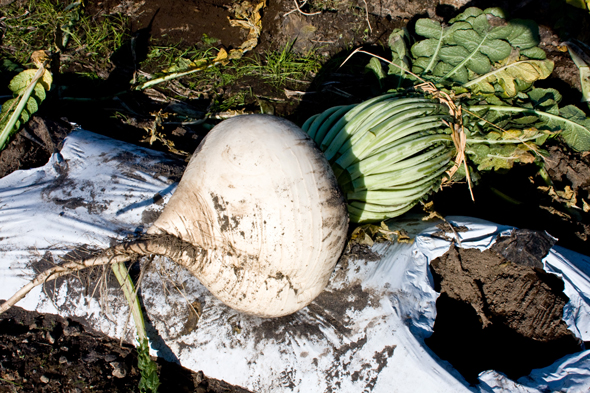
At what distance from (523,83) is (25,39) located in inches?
185

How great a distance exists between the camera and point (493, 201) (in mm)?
2852

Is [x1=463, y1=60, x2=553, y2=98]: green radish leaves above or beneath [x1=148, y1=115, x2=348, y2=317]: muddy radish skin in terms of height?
above

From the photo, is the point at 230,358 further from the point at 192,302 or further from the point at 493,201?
the point at 493,201

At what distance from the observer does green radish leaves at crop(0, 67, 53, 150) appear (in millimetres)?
2834

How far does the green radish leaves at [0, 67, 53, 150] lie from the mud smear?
3322 millimetres

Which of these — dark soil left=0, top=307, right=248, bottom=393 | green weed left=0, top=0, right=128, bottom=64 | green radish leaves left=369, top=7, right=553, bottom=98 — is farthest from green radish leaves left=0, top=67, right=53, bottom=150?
green radish leaves left=369, top=7, right=553, bottom=98

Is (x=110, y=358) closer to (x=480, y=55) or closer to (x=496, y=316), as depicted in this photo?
(x=496, y=316)

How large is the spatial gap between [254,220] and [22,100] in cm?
235

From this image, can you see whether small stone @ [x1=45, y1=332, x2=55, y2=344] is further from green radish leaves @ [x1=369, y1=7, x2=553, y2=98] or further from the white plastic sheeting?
green radish leaves @ [x1=369, y1=7, x2=553, y2=98]

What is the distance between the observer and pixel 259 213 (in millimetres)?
1883

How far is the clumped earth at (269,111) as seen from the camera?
2.39m

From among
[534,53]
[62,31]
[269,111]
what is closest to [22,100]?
[62,31]

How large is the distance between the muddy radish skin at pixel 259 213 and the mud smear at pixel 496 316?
89cm

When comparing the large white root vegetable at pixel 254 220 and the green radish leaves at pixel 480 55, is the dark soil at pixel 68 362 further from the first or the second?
the green radish leaves at pixel 480 55
